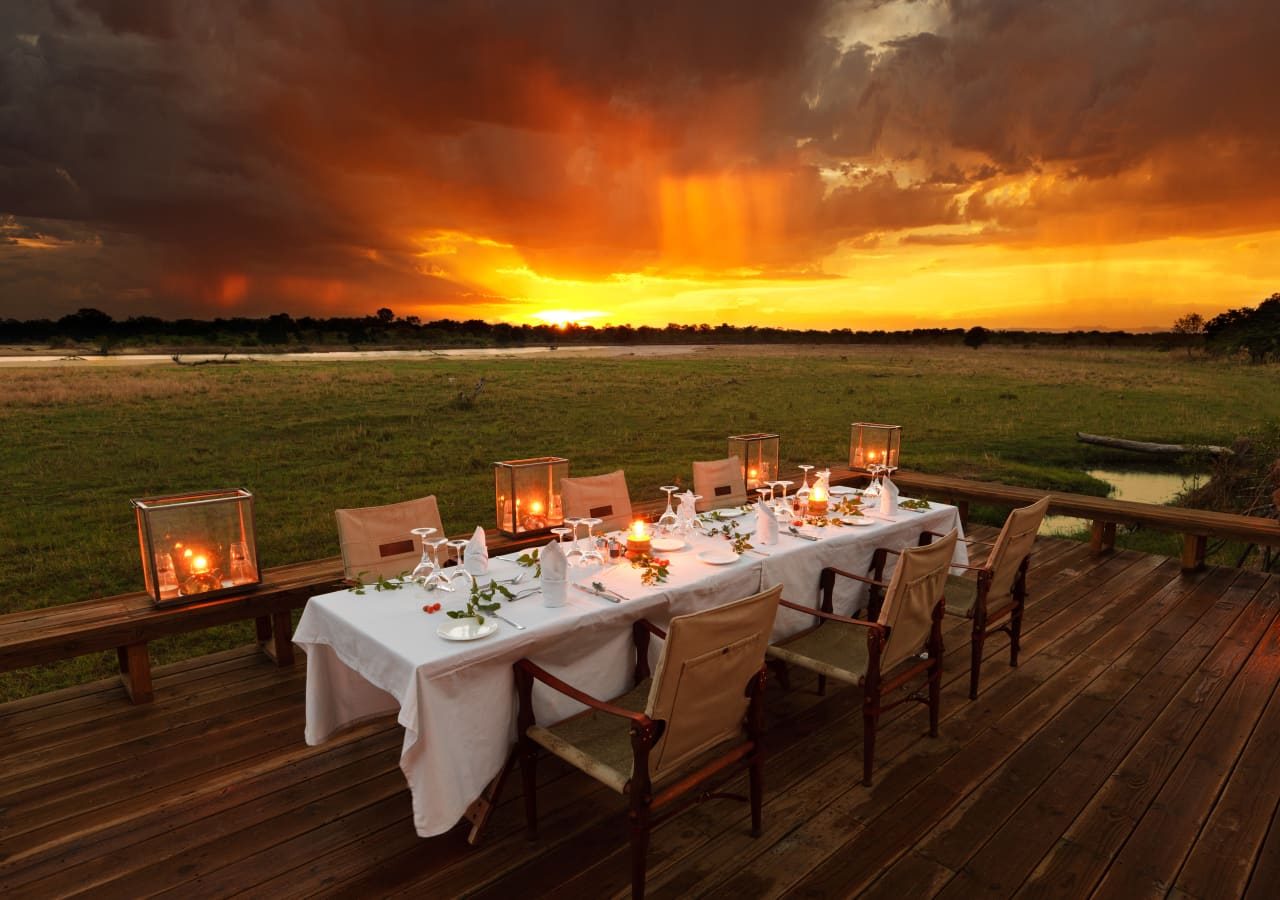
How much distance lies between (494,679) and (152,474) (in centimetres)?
1124

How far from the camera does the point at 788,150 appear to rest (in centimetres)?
Result: 805

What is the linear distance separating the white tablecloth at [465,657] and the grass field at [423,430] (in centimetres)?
321

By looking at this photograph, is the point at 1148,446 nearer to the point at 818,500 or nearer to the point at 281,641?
the point at 818,500

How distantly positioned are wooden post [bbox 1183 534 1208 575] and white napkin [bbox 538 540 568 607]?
20.9 ft

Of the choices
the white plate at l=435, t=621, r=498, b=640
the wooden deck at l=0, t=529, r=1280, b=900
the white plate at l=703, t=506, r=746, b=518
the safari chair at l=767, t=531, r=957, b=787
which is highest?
the white plate at l=435, t=621, r=498, b=640

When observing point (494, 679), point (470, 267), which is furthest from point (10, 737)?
point (470, 267)

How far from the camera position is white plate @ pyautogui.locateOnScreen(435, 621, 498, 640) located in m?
2.57

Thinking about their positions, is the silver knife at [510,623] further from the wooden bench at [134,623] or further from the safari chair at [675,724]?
the wooden bench at [134,623]

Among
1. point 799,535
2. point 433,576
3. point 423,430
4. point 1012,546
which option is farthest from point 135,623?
point 423,430

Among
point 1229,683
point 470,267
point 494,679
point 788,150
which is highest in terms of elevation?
point 788,150

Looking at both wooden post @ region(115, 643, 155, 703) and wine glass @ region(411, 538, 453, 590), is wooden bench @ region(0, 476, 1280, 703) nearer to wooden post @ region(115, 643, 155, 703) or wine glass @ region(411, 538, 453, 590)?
wooden post @ region(115, 643, 155, 703)

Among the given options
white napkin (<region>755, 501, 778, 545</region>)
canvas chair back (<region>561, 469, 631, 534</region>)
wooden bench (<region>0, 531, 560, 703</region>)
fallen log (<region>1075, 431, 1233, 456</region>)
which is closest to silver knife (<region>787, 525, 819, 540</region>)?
white napkin (<region>755, 501, 778, 545</region>)

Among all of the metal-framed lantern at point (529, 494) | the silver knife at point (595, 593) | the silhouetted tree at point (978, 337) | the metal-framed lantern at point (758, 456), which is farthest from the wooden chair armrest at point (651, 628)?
the silhouetted tree at point (978, 337)

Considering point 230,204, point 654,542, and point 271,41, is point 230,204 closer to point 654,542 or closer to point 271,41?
point 271,41
